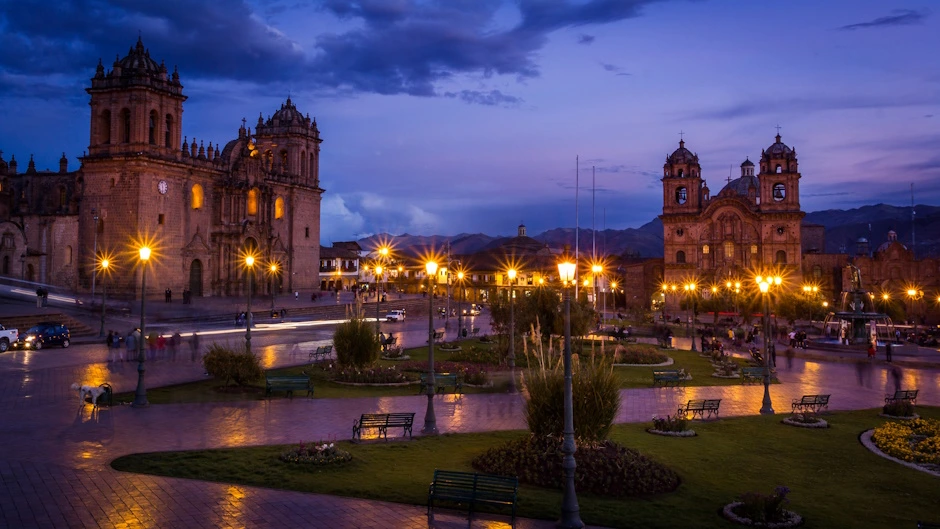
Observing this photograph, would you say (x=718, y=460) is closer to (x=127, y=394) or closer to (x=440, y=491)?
(x=440, y=491)

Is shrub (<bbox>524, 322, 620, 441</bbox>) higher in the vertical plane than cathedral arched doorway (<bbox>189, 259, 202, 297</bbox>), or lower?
lower

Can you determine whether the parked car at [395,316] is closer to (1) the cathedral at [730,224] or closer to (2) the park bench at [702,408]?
(1) the cathedral at [730,224]

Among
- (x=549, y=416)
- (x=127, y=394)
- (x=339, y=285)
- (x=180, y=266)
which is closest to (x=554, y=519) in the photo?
(x=549, y=416)

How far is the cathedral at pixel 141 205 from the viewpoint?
1964 inches

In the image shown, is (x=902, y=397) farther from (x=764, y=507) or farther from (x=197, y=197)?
(x=197, y=197)

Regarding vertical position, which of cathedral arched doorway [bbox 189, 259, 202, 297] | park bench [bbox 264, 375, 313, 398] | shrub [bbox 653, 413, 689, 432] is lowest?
shrub [bbox 653, 413, 689, 432]

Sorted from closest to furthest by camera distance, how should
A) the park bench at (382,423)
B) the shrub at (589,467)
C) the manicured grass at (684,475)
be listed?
the manicured grass at (684,475), the shrub at (589,467), the park bench at (382,423)

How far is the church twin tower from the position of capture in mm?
76562

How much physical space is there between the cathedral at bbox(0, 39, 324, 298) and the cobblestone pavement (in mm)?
21903

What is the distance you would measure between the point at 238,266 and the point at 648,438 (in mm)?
48111

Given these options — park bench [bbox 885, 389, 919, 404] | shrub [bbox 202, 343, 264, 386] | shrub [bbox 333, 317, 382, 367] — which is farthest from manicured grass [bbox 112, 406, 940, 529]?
shrub [bbox 333, 317, 382, 367]

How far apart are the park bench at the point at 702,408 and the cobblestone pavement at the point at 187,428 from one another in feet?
3.07

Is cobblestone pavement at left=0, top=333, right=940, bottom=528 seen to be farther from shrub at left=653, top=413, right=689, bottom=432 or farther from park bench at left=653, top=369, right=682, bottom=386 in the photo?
shrub at left=653, top=413, right=689, bottom=432

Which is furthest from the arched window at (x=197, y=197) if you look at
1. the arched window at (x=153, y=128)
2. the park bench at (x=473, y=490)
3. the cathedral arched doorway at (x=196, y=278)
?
the park bench at (x=473, y=490)
